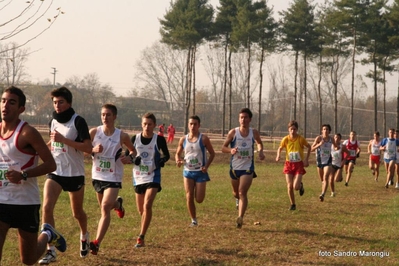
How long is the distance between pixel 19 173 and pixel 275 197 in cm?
1327

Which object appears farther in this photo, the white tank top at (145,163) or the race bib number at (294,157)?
the race bib number at (294,157)

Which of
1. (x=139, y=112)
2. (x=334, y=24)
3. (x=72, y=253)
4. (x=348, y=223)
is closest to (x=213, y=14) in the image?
(x=334, y=24)

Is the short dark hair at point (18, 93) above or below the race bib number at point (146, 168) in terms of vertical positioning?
above

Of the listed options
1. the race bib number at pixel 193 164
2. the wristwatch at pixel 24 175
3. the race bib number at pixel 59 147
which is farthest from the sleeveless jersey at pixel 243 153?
the wristwatch at pixel 24 175

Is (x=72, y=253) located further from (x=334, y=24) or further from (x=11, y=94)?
(x=334, y=24)

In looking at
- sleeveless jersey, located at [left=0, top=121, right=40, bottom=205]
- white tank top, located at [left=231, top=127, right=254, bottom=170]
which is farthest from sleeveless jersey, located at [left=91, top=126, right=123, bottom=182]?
white tank top, located at [left=231, top=127, right=254, bottom=170]

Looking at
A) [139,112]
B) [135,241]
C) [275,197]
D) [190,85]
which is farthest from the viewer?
[139,112]

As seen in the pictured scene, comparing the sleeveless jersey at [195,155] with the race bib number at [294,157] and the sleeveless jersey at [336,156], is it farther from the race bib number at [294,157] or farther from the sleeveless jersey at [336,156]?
the sleeveless jersey at [336,156]

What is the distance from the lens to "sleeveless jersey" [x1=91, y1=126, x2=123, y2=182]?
32.0ft

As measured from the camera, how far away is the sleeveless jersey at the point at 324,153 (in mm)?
18766

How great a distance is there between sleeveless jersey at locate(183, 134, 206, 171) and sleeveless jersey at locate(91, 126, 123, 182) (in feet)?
8.82

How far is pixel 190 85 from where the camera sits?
63188mm

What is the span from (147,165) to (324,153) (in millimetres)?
9196

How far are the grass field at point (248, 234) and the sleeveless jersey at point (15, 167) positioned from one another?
8.66 feet
